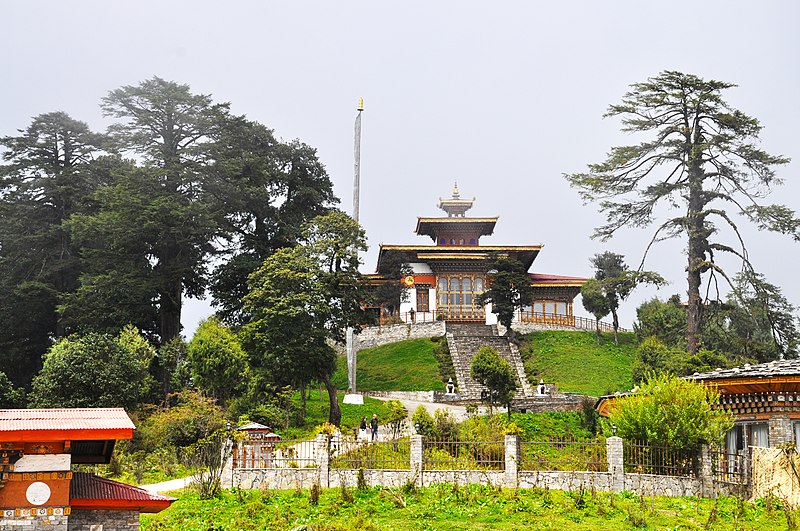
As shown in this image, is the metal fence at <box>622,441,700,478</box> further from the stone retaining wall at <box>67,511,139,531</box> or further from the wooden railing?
the wooden railing

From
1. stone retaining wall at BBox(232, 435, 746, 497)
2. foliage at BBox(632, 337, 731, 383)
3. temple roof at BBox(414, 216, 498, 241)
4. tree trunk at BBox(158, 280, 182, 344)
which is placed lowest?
stone retaining wall at BBox(232, 435, 746, 497)

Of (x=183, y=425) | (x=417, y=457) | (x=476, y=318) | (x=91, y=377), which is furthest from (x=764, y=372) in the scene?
(x=476, y=318)

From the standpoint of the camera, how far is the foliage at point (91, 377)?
32.2 m

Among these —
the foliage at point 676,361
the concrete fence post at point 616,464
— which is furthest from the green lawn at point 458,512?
the foliage at point 676,361

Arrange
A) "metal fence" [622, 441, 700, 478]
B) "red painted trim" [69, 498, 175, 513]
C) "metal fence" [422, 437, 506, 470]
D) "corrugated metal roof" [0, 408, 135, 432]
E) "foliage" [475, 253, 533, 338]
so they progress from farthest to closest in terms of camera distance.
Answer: "foliage" [475, 253, 533, 338], "metal fence" [422, 437, 506, 470], "metal fence" [622, 441, 700, 478], "red painted trim" [69, 498, 175, 513], "corrugated metal roof" [0, 408, 135, 432]

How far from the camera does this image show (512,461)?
70.8 ft

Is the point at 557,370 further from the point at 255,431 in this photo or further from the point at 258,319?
the point at 255,431

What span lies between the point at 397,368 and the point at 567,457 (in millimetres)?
26058

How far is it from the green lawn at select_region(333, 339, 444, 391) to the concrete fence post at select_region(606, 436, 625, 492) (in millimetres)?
22669

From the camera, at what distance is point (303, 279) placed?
35656 mm

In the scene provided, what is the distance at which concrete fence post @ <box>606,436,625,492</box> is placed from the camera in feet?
70.1

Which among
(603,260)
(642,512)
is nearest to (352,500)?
(642,512)

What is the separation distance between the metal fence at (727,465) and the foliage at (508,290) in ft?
84.6

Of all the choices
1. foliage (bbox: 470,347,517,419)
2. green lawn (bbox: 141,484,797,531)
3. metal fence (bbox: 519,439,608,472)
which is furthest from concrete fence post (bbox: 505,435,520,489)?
foliage (bbox: 470,347,517,419)
